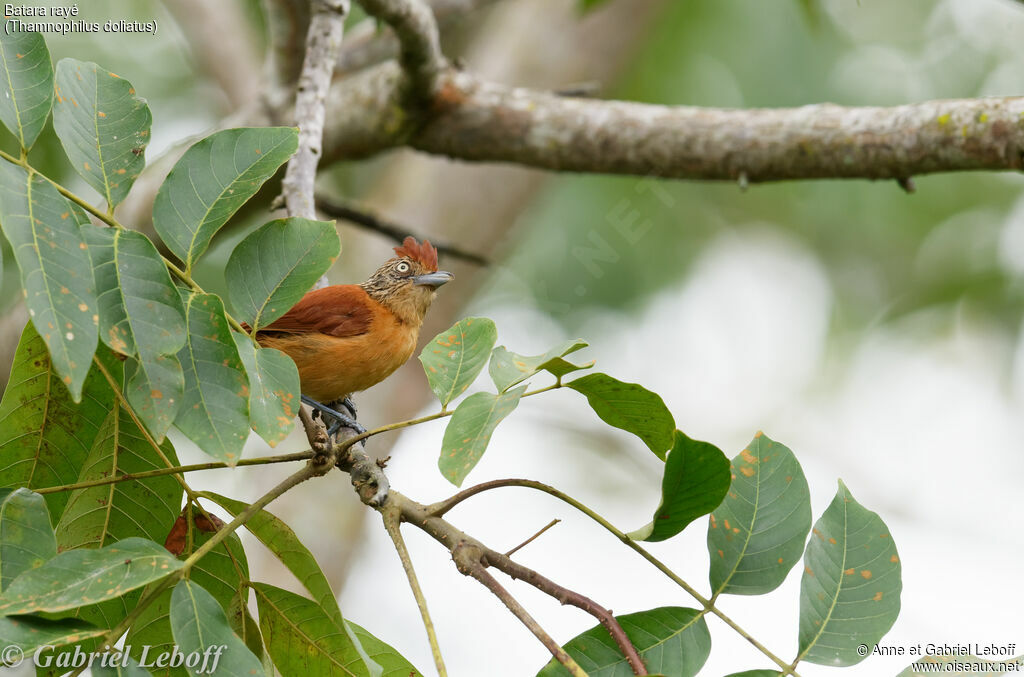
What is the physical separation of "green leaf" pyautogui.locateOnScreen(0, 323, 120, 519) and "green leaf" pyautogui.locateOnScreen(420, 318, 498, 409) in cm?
74

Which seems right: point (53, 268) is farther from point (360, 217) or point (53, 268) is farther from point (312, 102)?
point (360, 217)

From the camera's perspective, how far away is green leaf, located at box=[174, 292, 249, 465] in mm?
1584

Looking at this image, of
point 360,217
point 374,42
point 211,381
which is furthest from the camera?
point 374,42

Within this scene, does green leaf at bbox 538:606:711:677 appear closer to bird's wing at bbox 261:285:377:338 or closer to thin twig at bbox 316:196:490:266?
bird's wing at bbox 261:285:377:338

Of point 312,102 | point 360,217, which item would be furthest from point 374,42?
point 312,102

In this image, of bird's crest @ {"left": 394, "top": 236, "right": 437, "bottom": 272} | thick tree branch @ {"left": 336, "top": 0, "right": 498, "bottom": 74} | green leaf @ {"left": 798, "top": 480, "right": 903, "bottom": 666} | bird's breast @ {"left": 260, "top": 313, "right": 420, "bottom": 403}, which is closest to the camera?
green leaf @ {"left": 798, "top": 480, "right": 903, "bottom": 666}

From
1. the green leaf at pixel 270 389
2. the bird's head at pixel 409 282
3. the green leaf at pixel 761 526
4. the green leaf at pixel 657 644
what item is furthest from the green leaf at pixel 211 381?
the bird's head at pixel 409 282

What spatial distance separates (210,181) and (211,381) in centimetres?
41

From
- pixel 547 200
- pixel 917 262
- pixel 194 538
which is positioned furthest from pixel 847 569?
pixel 917 262

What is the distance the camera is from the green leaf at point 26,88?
167 centimetres

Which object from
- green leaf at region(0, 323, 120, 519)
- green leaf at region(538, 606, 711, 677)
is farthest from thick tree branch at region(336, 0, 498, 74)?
green leaf at region(538, 606, 711, 677)

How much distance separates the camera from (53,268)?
1.47 m

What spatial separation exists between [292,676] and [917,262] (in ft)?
31.5

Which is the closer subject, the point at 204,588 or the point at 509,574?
the point at 509,574
